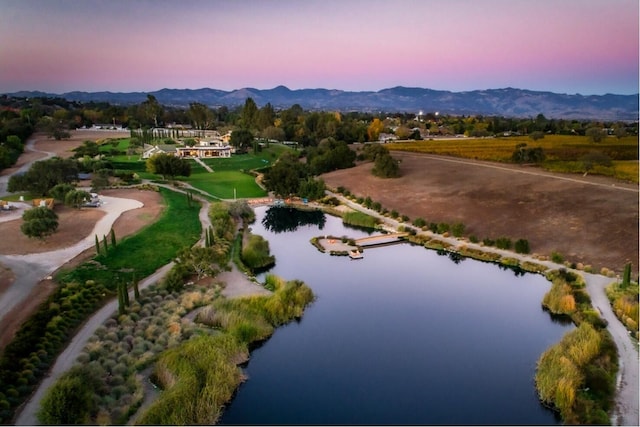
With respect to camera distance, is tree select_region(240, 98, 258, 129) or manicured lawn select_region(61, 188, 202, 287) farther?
tree select_region(240, 98, 258, 129)

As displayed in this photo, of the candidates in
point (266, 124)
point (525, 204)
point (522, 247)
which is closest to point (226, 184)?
point (525, 204)

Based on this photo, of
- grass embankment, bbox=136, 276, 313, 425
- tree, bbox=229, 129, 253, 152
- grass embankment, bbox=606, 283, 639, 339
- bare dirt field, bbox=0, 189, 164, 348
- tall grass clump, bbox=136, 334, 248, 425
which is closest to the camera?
tall grass clump, bbox=136, 334, 248, 425

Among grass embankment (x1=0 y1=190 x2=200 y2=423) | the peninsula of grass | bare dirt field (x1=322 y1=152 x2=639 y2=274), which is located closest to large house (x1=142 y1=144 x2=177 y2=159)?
bare dirt field (x1=322 y1=152 x2=639 y2=274)

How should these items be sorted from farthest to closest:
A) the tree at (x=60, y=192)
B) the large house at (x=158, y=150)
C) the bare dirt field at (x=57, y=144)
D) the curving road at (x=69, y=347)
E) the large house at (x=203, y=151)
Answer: the large house at (x=203, y=151), the large house at (x=158, y=150), the bare dirt field at (x=57, y=144), the tree at (x=60, y=192), the curving road at (x=69, y=347)

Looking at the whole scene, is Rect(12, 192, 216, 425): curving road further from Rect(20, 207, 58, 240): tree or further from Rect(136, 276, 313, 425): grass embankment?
Rect(136, 276, 313, 425): grass embankment

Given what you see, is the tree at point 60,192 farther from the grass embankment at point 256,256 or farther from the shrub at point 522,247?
the shrub at point 522,247

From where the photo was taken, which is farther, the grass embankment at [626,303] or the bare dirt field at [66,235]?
the grass embankment at [626,303]

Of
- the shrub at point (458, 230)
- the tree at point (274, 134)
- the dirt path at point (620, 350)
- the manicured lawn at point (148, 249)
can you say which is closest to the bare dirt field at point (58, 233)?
the manicured lawn at point (148, 249)
